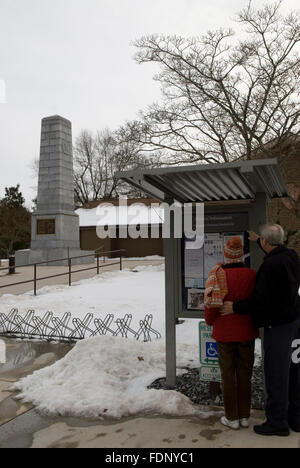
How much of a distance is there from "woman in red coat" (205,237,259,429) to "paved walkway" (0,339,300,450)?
0.67ft

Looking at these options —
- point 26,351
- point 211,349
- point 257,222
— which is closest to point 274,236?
point 257,222

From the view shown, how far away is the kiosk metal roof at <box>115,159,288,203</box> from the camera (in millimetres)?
3738

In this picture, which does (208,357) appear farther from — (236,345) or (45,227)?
(45,227)

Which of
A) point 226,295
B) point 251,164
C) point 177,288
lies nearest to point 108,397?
point 177,288

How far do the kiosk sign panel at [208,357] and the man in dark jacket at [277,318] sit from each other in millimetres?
882

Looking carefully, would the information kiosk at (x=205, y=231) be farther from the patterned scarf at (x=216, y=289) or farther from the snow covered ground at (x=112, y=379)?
the patterned scarf at (x=216, y=289)

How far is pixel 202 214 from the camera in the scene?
452cm

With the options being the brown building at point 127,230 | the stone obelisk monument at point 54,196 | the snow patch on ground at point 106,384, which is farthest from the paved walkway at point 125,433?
the brown building at point 127,230

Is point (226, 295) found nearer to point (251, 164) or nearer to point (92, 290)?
point (251, 164)

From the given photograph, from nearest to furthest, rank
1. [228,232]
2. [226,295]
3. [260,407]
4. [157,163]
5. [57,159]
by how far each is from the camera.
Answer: [226,295]
[260,407]
[228,232]
[157,163]
[57,159]

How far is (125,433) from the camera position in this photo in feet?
11.4

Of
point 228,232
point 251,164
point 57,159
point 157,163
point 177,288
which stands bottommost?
point 177,288
